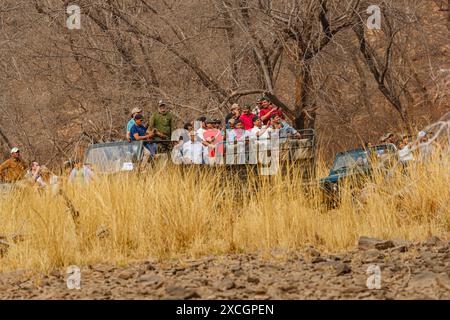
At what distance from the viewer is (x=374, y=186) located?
10805 mm

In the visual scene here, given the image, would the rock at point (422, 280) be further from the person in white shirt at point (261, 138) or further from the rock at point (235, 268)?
the person in white shirt at point (261, 138)

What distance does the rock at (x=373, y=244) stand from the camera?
28.0 feet

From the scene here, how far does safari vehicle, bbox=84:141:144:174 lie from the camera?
12490 mm

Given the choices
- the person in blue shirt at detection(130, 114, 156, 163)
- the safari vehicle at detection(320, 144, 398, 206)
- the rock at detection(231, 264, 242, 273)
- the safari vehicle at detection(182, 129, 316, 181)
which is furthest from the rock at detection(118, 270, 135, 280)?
the person in blue shirt at detection(130, 114, 156, 163)

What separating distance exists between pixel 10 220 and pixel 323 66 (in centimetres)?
993

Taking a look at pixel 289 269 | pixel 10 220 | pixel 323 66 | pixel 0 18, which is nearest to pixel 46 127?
pixel 0 18

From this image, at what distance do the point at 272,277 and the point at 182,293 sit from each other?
1.05m

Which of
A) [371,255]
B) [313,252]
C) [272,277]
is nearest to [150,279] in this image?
[272,277]

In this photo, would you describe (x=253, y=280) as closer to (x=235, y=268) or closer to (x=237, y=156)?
(x=235, y=268)

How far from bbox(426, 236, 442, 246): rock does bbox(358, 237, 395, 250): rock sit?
1.20ft

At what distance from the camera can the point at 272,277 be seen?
7.14 meters

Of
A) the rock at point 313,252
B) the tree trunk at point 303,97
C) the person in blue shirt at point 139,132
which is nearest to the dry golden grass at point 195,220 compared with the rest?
the rock at point 313,252

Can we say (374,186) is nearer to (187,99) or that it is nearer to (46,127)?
(187,99)

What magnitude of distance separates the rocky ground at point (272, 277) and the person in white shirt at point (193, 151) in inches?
179
